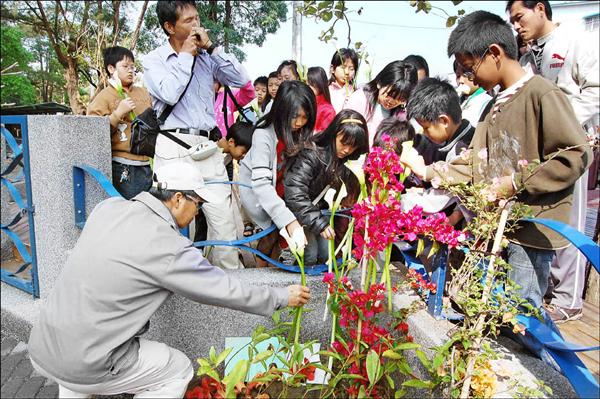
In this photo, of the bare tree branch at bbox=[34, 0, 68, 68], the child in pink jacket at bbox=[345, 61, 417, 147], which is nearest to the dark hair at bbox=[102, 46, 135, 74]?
the child in pink jacket at bbox=[345, 61, 417, 147]

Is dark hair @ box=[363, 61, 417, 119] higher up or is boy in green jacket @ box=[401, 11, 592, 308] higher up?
dark hair @ box=[363, 61, 417, 119]

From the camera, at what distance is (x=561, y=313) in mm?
2801

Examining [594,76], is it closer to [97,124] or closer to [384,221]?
[384,221]

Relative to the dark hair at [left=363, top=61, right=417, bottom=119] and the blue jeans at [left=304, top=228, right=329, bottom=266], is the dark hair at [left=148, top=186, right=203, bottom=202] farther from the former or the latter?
the dark hair at [left=363, top=61, right=417, bottom=119]

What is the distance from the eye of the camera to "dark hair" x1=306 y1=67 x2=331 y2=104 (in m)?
3.96

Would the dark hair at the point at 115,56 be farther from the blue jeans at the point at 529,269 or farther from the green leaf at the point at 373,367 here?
the blue jeans at the point at 529,269

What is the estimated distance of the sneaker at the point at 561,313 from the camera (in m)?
2.77

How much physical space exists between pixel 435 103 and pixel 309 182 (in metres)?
0.87

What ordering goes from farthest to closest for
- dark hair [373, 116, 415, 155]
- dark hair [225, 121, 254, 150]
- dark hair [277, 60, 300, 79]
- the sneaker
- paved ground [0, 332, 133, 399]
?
1. dark hair [277, 60, 300, 79]
2. dark hair [225, 121, 254, 150]
3. dark hair [373, 116, 415, 155]
4. the sneaker
5. paved ground [0, 332, 133, 399]

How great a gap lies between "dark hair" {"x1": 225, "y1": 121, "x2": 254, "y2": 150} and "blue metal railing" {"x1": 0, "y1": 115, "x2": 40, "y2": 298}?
4.62 feet

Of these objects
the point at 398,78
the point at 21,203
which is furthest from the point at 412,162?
the point at 21,203

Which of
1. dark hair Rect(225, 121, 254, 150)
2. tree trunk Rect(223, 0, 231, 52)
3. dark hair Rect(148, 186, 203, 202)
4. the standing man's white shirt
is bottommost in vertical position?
dark hair Rect(148, 186, 203, 202)

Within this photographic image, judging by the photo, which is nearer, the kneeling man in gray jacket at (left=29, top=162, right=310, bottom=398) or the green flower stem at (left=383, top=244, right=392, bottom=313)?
the kneeling man in gray jacket at (left=29, top=162, right=310, bottom=398)

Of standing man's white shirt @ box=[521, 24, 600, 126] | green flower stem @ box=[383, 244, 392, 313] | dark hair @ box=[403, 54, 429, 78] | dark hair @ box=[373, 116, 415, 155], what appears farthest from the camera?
dark hair @ box=[403, 54, 429, 78]
